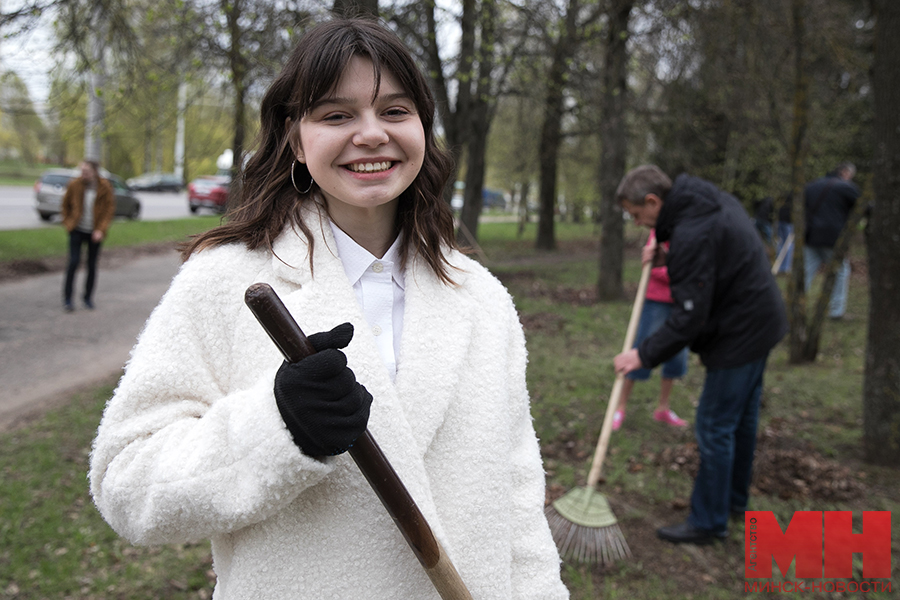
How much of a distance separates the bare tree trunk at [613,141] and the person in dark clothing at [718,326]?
16.3ft

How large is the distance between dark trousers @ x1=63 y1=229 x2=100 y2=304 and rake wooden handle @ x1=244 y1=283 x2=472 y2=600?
8.53 m

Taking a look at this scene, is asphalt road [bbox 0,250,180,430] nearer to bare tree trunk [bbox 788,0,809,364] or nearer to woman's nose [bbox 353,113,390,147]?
woman's nose [bbox 353,113,390,147]

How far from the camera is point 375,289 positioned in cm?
148

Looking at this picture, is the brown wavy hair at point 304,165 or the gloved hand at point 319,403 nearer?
the gloved hand at point 319,403

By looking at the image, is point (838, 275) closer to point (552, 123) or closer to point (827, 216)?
point (827, 216)

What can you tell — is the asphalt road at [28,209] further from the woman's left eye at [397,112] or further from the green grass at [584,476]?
the woman's left eye at [397,112]

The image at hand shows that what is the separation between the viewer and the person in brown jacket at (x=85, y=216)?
8391 millimetres

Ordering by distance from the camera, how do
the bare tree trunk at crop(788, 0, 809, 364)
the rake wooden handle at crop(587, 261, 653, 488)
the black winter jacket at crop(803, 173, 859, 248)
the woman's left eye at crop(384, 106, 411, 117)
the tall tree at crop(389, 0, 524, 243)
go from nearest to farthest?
the woman's left eye at crop(384, 106, 411, 117) < the rake wooden handle at crop(587, 261, 653, 488) < the bare tree trunk at crop(788, 0, 809, 364) < the tall tree at crop(389, 0, 524, 243) < the black winter jacket at crop(803, 173, 859, 248)

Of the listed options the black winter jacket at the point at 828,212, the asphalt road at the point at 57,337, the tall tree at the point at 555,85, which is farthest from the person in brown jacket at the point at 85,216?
the black winter jacket at the point at 828,212

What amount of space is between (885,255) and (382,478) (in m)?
4.28

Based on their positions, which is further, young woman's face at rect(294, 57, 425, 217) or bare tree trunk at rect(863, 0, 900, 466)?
bare tree trunk at rect(863, 0, 900, 466)

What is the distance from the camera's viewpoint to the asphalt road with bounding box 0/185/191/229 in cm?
1748

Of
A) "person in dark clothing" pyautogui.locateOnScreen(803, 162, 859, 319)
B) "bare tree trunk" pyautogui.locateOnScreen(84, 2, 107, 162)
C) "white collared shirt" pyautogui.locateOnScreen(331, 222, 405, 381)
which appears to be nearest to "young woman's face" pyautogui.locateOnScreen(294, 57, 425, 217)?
"white collared shirt" pyautogui.locateOnScreen(331, 222, 405, 381)
